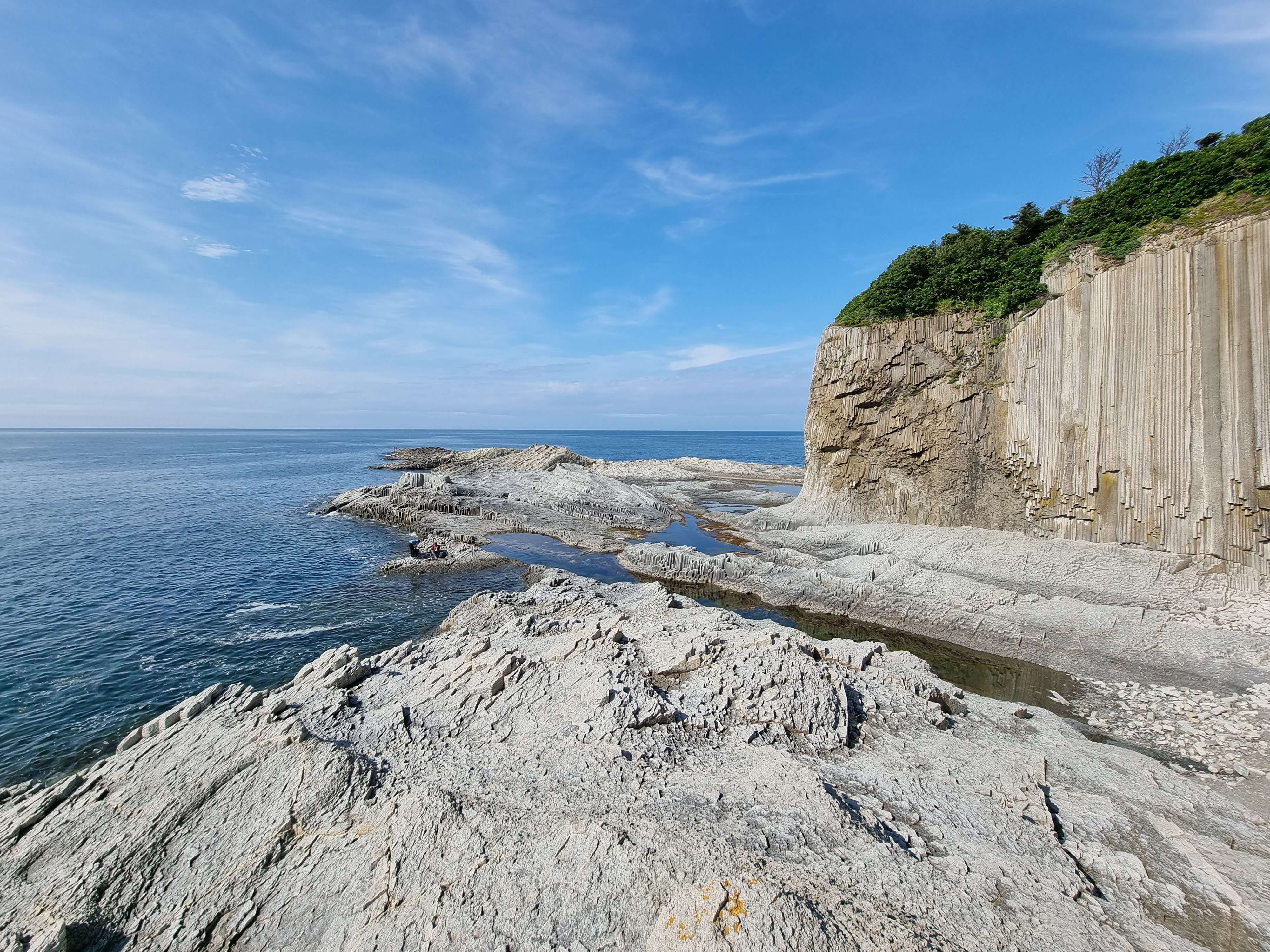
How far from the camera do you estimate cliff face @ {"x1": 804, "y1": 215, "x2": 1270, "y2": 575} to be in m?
15.1

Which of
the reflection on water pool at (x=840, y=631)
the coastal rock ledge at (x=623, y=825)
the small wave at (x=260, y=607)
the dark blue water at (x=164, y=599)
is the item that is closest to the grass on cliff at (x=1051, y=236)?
the reflection on water pool at (x=840, y=631)

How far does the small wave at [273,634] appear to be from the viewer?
16.2m

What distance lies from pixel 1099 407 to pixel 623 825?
2071 cm

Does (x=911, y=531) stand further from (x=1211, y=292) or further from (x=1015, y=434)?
(x=1211, y=292)

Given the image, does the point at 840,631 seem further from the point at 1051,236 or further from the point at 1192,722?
the point at 1051,236

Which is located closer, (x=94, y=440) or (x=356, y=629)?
(x=356, y=629)

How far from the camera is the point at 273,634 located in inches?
658

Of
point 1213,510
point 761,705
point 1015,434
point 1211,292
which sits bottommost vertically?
point 761,705

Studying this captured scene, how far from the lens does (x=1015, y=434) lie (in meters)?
20.6

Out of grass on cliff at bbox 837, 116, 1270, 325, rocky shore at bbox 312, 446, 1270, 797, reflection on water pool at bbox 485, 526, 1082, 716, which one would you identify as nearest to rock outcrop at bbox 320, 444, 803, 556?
rocky shore at bbox 312, 446, 1270, 797

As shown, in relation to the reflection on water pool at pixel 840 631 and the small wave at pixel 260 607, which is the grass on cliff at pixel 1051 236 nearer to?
the reflection on water pool at pixel 840 631

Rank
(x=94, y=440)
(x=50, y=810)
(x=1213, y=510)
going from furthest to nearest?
(x=94, y=440) < (x=1213, y=510) < (x=50, y=810)

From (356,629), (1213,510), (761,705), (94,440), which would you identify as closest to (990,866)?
(761,705)

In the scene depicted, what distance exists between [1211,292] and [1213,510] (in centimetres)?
660
